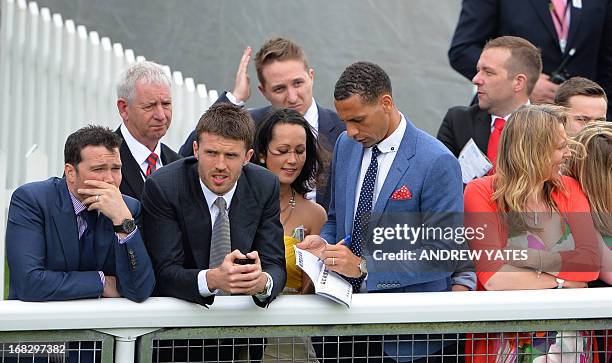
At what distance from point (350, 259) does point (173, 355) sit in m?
0.83

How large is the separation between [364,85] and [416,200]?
49 cm

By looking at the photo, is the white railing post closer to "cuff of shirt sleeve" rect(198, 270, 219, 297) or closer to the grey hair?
the grey hair

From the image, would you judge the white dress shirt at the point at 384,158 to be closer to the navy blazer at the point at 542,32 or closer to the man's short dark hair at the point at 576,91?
the man's short dark hair at the point at 576,91

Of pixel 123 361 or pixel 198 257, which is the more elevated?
pixel 198 257

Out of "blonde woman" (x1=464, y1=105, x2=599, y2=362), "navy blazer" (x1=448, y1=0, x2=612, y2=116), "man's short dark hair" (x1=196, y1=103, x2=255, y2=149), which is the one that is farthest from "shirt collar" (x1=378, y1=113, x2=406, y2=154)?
"navy blazer" (x1=448, y1=0, x2=612, y2=116)

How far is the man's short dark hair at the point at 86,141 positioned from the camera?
172 inches

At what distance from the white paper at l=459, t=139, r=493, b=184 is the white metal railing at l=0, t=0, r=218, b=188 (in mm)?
2495

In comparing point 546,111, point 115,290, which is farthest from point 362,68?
point 115,290

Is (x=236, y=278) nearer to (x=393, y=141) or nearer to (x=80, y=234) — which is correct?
(x=80, y=234)

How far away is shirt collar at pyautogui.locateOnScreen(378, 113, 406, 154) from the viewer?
4.67 meters

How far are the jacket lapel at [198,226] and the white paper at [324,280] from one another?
33 centimetres

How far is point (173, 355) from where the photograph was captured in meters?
3.82

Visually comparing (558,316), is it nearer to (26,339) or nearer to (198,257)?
(198,257)

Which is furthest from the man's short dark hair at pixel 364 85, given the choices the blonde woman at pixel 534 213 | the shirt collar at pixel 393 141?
the blonde woman at pixel 534 213
